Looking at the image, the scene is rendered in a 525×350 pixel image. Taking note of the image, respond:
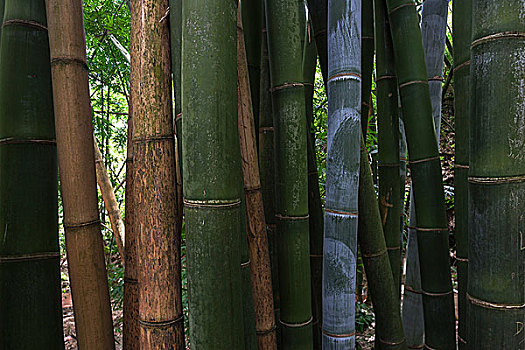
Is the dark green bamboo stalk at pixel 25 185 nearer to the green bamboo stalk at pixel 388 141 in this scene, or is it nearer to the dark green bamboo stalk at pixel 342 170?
the dark green bamboo stalk at pixel 342 170

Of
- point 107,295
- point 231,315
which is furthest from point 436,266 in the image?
point 107,295

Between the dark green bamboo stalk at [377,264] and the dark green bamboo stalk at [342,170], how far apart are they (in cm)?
12

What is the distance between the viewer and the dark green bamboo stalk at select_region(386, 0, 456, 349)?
1.19 meters

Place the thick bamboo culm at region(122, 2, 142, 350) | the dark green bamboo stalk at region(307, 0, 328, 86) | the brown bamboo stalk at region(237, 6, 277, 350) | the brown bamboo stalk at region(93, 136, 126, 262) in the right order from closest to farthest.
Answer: the brown bamboo stalk at region(237, 6, 277, 350) → the thick bamboo culm at region(122, 2, 142, 350) → the dark green bamboo stalk at region(307, 0, 328, 86) → the brown bamboo stalk at region(93, 136, 126, 262)

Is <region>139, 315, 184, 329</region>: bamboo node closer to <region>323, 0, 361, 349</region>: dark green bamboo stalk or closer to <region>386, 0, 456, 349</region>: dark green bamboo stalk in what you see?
<region>323, 0, 361, 349</region>: dark green bamboo stalk

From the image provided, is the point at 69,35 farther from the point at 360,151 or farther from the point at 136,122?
the point at 360,151

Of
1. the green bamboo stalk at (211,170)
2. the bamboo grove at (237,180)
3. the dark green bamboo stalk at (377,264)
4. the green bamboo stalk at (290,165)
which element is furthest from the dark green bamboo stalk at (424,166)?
the green bamboo stalk at (211,170)

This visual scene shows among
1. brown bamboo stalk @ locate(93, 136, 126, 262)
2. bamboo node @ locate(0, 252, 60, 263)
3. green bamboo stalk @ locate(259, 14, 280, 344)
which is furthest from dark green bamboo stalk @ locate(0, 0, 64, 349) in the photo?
brown bamboo stalk @ locate(93, 136, 126, 262)

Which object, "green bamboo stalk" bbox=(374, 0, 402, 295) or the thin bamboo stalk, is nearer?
the thin bamboo stalk

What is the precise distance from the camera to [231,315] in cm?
68

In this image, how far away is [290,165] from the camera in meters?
0.98

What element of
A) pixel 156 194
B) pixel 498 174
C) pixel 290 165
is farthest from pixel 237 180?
pixel 498 174

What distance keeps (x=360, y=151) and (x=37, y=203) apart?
2.66 ft

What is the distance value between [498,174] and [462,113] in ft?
1.15
